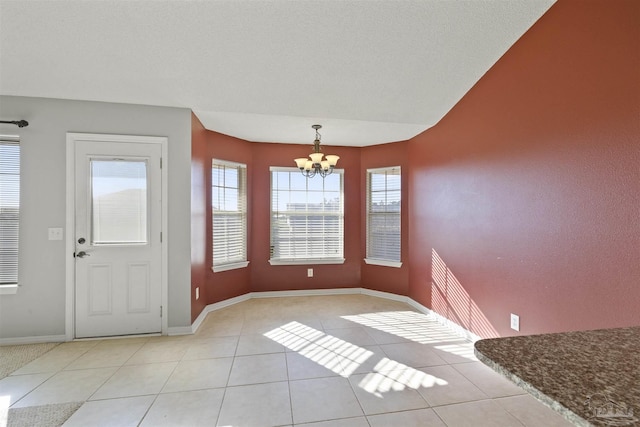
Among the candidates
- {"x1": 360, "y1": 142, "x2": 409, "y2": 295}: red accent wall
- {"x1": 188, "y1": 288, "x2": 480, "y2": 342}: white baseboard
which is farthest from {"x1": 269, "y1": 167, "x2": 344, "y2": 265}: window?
{"x1": 188, "y1": 288, "x2": 480, "y2": 342}: white baseboard

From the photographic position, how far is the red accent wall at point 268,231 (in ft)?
13.7

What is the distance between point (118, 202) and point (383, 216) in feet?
11.1

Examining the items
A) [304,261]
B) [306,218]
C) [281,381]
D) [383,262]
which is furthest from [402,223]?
[281,381]

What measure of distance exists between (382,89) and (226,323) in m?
3.08

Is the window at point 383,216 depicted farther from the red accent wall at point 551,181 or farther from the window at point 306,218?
the red accent wall at point 551,181

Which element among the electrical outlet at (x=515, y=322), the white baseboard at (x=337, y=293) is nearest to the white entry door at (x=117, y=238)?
the white baseboard at (x=337, y=293)

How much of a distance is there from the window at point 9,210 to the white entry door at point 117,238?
1.76 feet

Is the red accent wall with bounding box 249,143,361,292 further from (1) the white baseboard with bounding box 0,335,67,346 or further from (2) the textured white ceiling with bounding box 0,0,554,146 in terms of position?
(1) the white baseboard with bounding box 0,335,67,346

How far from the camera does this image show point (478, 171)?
8.81ft

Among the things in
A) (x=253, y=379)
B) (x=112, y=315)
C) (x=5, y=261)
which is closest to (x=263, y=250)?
(x=112, y=315)

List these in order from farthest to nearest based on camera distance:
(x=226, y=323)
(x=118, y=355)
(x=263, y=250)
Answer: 1. (x=263, y=250)
2. (x=226, y=323)
3. (x=118, y=355)

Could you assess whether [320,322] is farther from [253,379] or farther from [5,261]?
[5,261]

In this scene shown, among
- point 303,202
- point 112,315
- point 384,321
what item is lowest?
point 384,321

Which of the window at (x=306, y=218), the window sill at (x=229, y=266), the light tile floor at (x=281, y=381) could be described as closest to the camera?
the light tile floor at (x=281, y=381)
